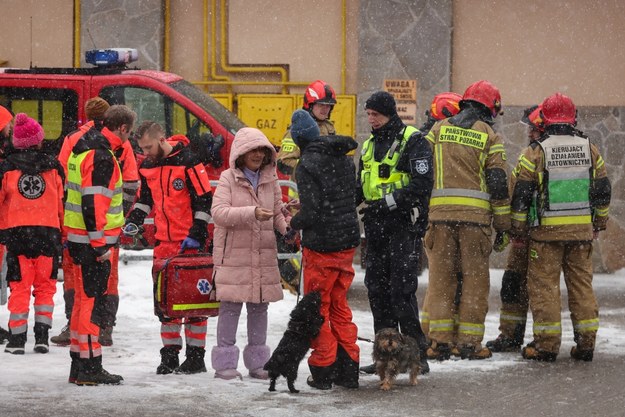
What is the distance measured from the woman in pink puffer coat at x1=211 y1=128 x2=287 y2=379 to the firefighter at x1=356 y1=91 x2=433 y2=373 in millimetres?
655

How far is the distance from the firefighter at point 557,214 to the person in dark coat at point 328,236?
1.84 metres

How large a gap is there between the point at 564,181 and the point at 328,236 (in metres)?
2.33

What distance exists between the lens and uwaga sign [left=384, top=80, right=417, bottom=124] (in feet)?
51.4

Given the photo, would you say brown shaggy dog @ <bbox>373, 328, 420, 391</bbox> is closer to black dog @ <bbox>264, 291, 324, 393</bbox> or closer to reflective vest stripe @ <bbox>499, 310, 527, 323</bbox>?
black dog @ <bbox>264, 291, 324, 393</bbox>

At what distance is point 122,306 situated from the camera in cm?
1188

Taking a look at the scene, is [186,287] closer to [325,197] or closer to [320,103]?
[325,197]

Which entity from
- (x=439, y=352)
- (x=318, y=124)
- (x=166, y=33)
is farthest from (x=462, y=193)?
(x=166, y=33)

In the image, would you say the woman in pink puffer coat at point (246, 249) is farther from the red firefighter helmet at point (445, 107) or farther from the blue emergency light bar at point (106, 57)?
the blue emergency light bar at point (106, 57)

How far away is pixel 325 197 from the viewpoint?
8.54 meters

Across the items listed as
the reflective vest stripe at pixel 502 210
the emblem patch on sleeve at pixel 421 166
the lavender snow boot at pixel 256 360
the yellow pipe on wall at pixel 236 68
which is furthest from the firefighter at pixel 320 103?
the yellow pipe on wall at pixel 236 68

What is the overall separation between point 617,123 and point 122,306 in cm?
666

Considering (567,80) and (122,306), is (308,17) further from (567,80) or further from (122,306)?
(122,306)

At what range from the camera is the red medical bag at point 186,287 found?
8883mm

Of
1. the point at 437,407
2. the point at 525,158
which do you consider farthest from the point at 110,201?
the point at 525,158
